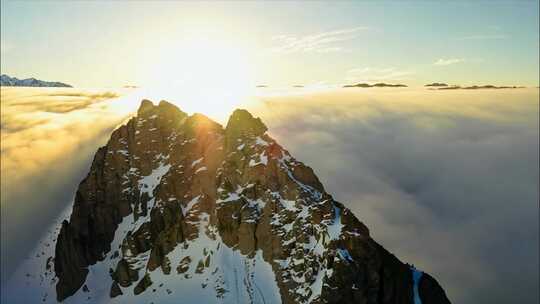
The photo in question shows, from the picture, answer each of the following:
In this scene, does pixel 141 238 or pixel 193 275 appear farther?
pixel 141 238

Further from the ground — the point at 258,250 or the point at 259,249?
the point at 259,249

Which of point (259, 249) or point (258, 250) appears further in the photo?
point (258, 250)

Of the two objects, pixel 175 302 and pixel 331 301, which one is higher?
pixel 331 301

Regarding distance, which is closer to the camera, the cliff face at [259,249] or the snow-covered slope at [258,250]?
the cliff face at [259,249]

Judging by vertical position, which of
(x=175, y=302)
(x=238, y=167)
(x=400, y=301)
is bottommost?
(x=175, y=302)

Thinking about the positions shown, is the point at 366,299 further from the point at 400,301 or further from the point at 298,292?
the point at 298,292

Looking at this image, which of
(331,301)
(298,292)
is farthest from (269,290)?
(331,301)

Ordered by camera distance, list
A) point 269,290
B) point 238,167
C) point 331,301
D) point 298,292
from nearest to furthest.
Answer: point 331,301 → point 298,292 → point 269,290 → point 238,167

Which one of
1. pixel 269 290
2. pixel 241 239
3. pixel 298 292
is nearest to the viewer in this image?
pixel 298 292

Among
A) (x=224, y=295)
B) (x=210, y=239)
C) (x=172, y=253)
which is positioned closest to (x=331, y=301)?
(x=224, y=295)

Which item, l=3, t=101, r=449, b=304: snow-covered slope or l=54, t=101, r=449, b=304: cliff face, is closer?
l=54, t=101, r=449, b=304: cliff face
